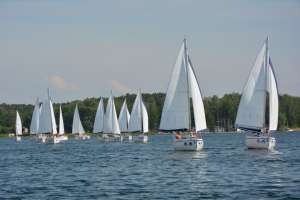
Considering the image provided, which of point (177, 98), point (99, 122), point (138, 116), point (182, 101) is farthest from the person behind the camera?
point (99, 122)

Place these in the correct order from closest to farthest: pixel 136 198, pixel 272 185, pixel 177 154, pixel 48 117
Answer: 1. pixel 136 198
2. pixel 272 185
3. pixel 177 154
4. pixel 48 117

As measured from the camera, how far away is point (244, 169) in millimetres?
47219

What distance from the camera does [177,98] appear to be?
6644 cm

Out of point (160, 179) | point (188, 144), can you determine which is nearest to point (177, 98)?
point (188, 144)

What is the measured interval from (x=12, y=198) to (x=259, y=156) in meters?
27.5

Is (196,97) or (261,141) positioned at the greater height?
(196,97)

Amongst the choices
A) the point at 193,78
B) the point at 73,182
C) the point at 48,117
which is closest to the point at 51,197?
the point at 73,182

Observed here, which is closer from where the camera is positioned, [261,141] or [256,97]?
[261,141]

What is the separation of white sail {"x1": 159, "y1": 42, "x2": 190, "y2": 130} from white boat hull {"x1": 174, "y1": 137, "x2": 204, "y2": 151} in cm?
165

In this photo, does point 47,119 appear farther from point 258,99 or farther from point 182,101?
point 258,99

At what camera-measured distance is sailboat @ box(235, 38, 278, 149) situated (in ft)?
218

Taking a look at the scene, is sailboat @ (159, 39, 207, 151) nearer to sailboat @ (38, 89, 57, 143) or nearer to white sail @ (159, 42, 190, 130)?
white sail @ (159, 42, 190, 130)

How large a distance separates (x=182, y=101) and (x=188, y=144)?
431 cm

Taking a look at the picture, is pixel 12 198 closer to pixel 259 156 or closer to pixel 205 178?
pixel 205 178
